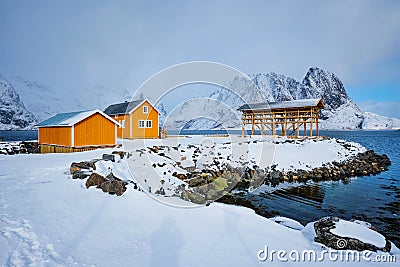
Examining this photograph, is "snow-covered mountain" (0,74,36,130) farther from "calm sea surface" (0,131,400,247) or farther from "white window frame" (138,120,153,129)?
"calm sea surface" (0,131,400,247)

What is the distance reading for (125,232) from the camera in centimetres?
482

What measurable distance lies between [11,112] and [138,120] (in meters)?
182

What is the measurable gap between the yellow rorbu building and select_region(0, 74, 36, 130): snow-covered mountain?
159 meters

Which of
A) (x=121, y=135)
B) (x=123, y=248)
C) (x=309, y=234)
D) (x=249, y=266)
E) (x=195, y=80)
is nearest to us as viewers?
Answer: (x=249, y=266)

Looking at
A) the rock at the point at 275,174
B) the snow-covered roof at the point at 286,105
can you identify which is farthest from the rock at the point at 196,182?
the snow-covered roof at the point at 286,105

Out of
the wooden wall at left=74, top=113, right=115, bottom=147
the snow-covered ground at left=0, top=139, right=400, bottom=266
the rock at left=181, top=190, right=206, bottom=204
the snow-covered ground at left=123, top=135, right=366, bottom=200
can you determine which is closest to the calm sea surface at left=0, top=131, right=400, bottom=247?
the rock at left=181, top=190, right=206, bottom=204

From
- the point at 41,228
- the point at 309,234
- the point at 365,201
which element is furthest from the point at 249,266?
the point at 365,201

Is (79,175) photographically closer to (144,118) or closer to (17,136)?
(144,118)

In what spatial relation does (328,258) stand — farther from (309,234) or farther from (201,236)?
(201,236)

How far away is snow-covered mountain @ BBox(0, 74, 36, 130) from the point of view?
6088 inches

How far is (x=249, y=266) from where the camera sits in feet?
12.7

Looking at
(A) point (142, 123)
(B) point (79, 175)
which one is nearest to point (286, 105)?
(A) point (142, 123)

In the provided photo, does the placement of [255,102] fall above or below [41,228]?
above

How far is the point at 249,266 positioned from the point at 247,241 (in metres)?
0.95
